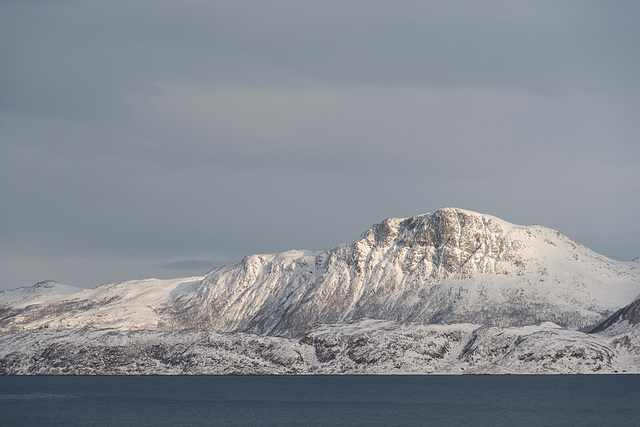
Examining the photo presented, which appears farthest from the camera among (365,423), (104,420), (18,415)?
(18,415)

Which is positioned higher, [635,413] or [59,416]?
[59,416]

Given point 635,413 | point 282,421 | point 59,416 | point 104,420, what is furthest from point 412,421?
point 59,416

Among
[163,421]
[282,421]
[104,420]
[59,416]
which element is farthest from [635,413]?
[59,416]

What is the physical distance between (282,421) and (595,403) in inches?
2988

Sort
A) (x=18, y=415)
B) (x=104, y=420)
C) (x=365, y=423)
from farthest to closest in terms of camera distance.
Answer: (x=18, y=415) → (x=104, y=420) → (x=365, y=423)

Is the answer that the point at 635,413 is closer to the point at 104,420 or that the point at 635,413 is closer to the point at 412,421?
the point at 412,421

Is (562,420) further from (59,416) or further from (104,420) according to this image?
(59,416)

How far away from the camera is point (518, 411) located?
589ft

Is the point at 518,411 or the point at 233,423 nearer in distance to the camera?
the point at 233,423

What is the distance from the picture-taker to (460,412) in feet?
600

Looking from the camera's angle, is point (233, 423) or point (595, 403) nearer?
point (233, 423)

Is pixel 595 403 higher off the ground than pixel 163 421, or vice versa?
pixel 163 421

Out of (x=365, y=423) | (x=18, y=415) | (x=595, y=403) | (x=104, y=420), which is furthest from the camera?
(x=595, y=403)

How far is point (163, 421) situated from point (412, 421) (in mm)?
48723
